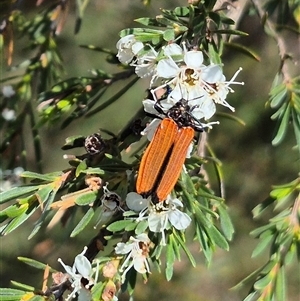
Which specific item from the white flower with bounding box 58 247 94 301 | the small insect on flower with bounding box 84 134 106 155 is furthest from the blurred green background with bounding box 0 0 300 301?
the white flower with bounding box 58 247 94 301

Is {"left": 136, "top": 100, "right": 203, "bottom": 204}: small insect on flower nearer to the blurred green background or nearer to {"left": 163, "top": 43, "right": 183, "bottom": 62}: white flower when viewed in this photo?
{"left": 163, "top": 43, "right": 183, "bottom": 62}: white flower

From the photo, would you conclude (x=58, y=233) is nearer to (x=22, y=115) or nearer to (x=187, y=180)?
(x=22, y=115)

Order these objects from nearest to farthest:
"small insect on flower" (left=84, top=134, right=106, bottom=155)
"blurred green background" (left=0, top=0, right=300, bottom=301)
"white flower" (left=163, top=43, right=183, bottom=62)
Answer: "white flower" (left=163, top=43, right=183, bottom=62), "small insect on flower" (left=84, top=134, right=106, bottom=155), "blurred green background" (left=0, top=0, right=300, bottom=301)

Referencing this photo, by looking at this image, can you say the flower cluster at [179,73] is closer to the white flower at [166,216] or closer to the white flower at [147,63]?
the white flower at [147,63]

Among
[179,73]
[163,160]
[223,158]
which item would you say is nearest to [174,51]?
[179,73]

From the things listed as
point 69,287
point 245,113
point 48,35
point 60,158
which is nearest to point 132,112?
point 60,158

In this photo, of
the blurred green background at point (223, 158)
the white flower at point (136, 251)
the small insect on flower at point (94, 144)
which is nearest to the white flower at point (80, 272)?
the white flower at point (136, 251)

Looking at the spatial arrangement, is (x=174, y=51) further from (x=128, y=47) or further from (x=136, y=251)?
(x=136, y=251)

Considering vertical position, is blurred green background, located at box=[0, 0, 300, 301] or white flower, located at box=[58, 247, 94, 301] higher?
white flower, located at box=[58, 247, 94, 301]
